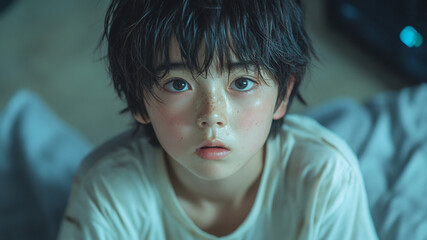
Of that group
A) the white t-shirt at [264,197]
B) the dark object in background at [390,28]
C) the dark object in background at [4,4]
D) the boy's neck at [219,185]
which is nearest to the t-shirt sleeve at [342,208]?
the white t-shirt at [264,197]

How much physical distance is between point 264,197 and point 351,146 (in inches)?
17.9

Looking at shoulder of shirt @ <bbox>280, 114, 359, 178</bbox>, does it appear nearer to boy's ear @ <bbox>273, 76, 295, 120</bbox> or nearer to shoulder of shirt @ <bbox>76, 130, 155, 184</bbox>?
boy's ear @ <bbox>273, 76, 295, 120</bbox>

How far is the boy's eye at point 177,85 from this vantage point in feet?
2.34

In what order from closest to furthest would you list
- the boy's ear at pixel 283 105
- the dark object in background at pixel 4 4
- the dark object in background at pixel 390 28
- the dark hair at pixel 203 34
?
the dark hair at pixel 203 34, the boy's ear at pixel 283 105, the dark object in background at pixel 390 28, the dark object in background at pixel 4 4

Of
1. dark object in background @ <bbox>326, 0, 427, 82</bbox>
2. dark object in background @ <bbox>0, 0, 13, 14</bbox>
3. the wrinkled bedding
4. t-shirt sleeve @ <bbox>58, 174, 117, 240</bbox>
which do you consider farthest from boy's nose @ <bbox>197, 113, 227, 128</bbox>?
dark object in background @ <bbox>0, 0, 13, 14</bbox>

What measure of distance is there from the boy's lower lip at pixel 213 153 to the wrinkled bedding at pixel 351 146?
0.53m

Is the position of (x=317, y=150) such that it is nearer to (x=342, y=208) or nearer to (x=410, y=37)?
(x=342, y=208)

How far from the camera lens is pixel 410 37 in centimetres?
159

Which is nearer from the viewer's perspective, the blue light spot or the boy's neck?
the boy's neck

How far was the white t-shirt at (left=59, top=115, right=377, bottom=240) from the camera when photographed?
2.79ft

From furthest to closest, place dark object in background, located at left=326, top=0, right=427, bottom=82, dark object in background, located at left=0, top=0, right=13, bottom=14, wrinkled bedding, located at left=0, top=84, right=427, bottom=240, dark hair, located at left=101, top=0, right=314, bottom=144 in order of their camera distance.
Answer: dark object in background, located at left=0, top=0, right=13, bottom=14 < dark object in background, located at left=326, top=0, right=427, bottom=82 < wrinkled bedding, located at left=0, top=84, right=427, bottom=240 < dark hair, located at left=101, top=0, right=314, bottom=144

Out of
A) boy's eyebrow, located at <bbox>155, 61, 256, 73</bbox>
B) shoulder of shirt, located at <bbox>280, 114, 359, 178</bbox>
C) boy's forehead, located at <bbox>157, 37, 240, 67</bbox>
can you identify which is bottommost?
shoulder of shirt, located at <bbox>280, 114, 359, 178</bbox>

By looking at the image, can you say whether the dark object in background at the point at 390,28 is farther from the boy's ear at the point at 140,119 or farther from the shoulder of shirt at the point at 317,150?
the boy's ear at the point at 140,119

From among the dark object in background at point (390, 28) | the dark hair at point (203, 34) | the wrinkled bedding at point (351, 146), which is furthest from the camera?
the dark object in background at point (390, 28)
